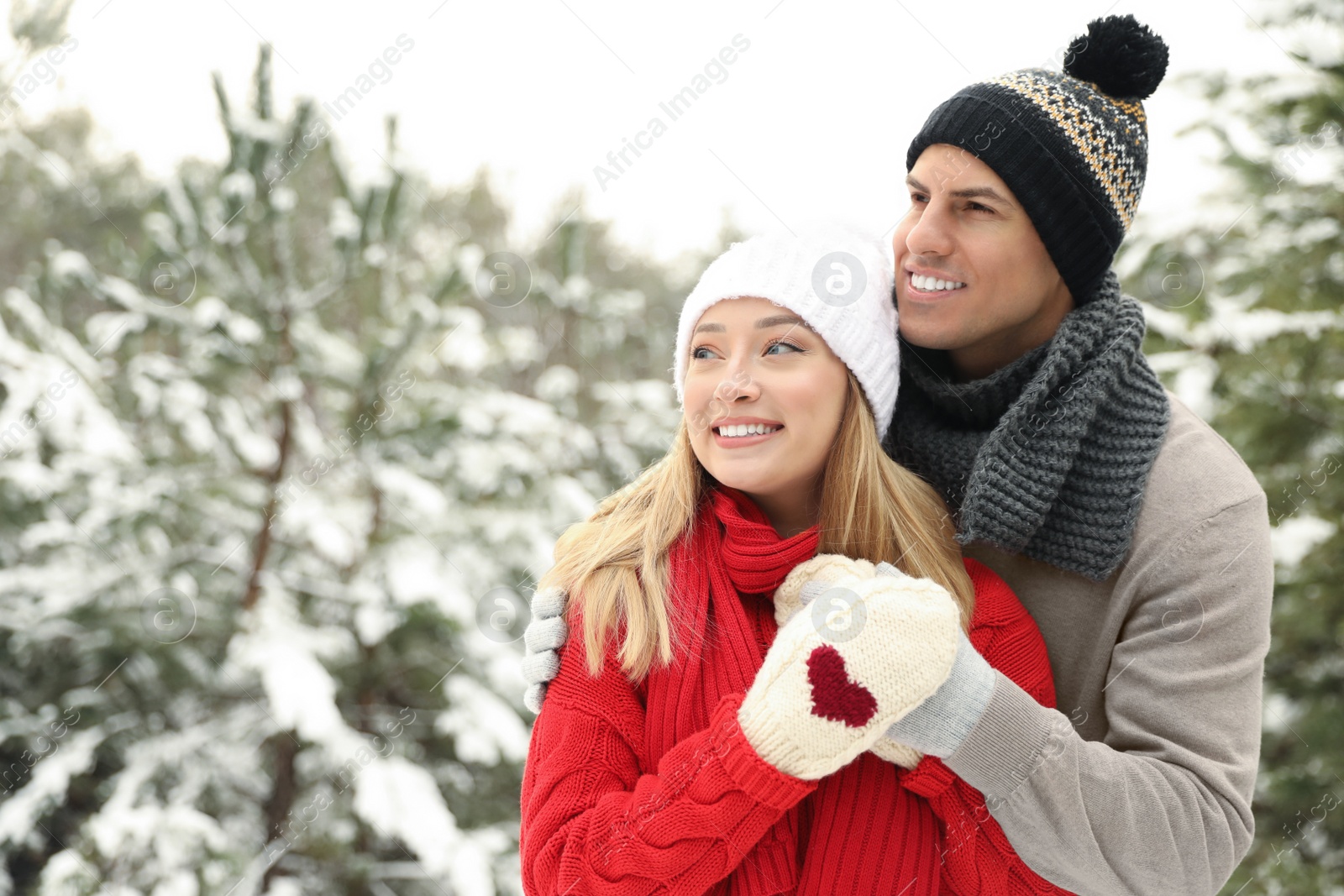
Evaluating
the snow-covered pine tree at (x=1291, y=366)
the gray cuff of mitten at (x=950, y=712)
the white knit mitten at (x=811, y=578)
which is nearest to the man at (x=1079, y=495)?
the gray cuff of mitten at (x=950, y=712)

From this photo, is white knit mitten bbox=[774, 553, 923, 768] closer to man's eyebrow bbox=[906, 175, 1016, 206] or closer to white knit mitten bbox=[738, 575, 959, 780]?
white knit mitten bbox=[738, 575, 959, 780]

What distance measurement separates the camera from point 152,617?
3.69 meters

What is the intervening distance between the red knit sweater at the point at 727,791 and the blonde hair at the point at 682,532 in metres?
0.04

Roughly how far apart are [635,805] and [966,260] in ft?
3.61

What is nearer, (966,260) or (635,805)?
(635,805)

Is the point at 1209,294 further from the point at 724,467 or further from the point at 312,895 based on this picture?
the point at 312,895

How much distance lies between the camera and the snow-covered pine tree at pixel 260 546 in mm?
3457

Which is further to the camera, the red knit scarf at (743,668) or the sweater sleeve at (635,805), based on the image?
the red knit scarf at (743,668)

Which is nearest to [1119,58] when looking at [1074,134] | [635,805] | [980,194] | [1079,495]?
[1074,134]

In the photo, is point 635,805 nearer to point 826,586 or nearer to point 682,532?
point 826,586

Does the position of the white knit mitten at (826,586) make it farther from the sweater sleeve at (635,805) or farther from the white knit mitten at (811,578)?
the sweater sleeve at (635,805)

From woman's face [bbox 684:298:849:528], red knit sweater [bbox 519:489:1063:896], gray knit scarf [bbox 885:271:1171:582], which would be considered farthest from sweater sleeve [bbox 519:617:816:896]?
gray knit scarf [bbox 885:271:1171:582]

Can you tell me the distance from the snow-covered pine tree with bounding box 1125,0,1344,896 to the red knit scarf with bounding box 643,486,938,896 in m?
1.87

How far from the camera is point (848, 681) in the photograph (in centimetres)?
124
